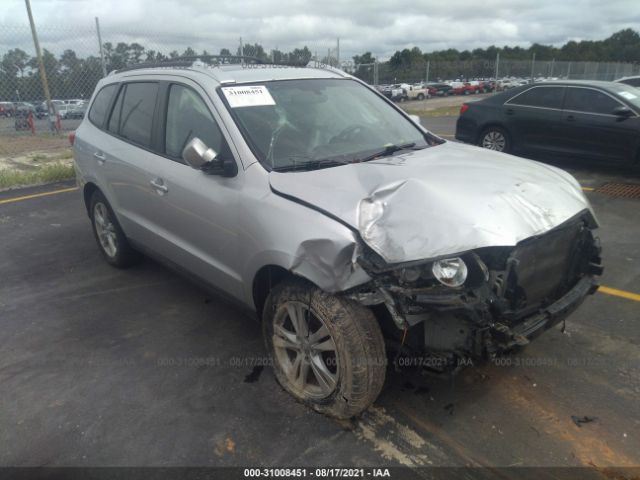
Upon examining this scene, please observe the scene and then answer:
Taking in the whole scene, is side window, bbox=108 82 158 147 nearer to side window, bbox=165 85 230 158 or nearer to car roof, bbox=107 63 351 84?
car roof, bbox=107 63 351 84

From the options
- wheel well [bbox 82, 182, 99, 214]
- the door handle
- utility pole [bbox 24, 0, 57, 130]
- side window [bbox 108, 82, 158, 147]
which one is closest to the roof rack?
side window [bbox 108, 82, 158, 147]

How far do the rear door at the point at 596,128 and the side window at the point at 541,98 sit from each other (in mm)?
157

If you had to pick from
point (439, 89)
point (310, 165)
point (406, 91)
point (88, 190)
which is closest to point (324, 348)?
point (310, 165)

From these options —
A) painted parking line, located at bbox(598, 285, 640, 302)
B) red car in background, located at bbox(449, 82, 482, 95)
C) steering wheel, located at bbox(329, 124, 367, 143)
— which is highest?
steering wheel, located at bbox(329, 124, 367, 143)

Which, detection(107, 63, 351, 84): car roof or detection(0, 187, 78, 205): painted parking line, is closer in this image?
detection(107, 63, 351, 84): car roof

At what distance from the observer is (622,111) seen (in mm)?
7656

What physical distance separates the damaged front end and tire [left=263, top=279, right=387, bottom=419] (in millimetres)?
156

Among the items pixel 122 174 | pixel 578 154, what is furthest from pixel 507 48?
pixel 122 174

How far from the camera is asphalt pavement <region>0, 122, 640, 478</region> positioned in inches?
103

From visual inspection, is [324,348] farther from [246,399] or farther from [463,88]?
[463,88]

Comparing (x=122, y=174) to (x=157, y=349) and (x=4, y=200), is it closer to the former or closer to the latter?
(x=157, y=349)

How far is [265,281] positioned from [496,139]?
295 inches

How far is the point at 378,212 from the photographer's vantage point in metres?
2.54

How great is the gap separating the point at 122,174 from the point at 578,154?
23.6 feet
